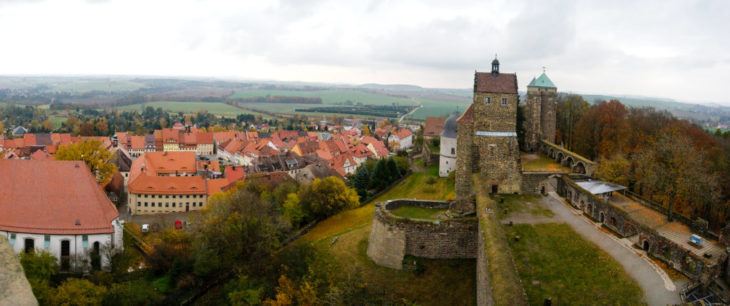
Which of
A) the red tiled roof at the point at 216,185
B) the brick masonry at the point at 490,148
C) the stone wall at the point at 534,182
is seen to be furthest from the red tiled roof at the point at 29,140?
the stone wall at the point at 534,182

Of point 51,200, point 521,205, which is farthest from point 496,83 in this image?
point 51,200

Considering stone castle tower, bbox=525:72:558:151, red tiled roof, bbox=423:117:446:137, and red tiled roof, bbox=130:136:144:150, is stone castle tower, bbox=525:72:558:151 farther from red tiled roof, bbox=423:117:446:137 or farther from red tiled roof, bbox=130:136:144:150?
red tiled roof, bbox=130:136:144:150

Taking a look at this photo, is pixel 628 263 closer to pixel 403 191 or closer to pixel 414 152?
pixel 403 191

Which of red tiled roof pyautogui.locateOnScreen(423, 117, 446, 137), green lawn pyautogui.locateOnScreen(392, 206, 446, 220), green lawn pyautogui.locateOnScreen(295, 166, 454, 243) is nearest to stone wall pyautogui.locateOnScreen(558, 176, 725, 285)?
green lawn pyautogui.locateOnScreen(392, 206, 446, 220)

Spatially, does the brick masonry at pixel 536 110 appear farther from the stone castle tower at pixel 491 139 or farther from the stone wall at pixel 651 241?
the stone wall at pixel 651 241

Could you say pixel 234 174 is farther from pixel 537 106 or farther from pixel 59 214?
pixel 537 106
